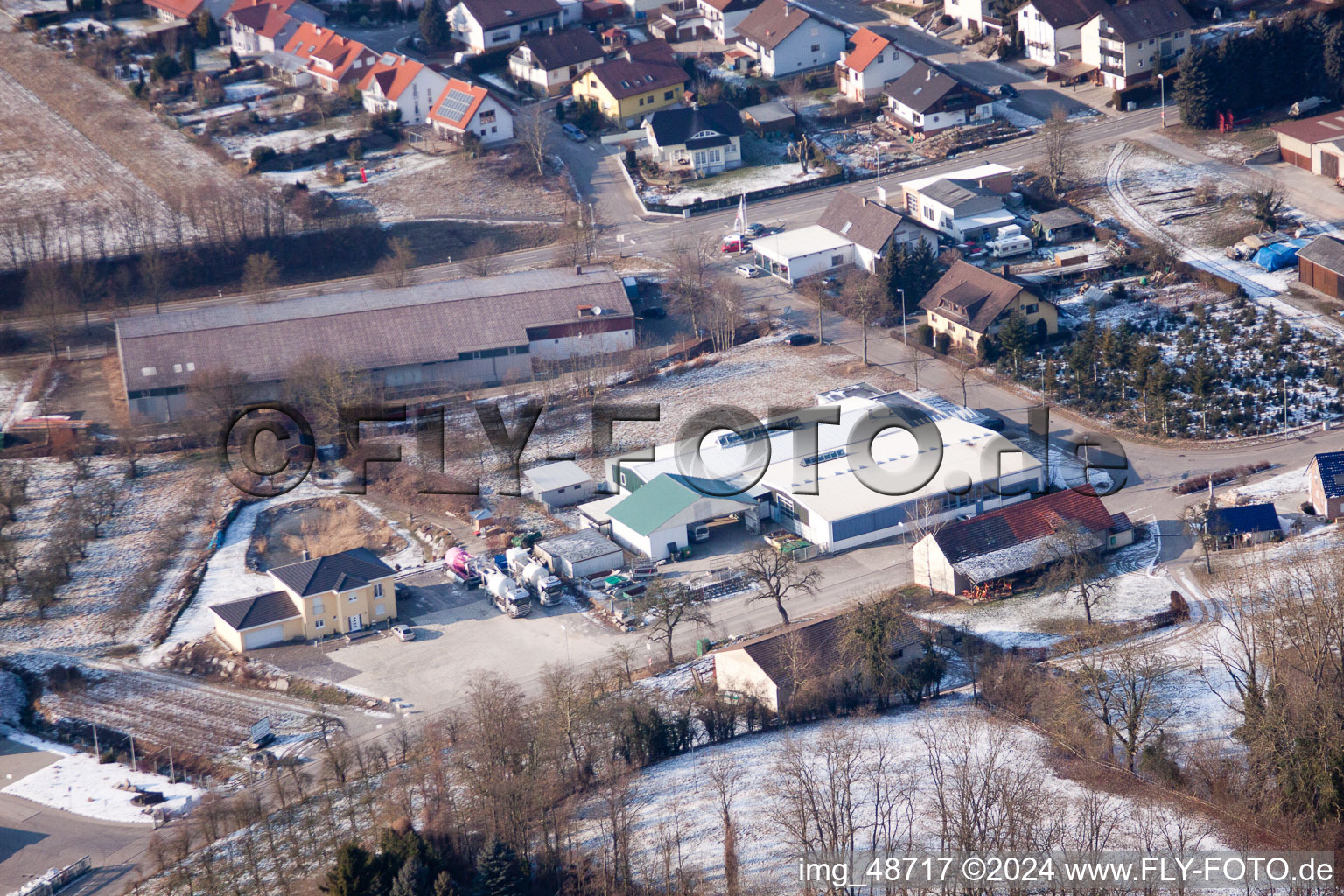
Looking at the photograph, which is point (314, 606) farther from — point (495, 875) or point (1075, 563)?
point (1075, 563)

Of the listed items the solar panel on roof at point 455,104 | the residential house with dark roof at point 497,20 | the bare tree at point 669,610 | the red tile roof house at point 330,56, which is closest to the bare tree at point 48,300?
the solar panel on roof at point 455,104

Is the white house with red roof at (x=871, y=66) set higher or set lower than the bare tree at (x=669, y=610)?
higher

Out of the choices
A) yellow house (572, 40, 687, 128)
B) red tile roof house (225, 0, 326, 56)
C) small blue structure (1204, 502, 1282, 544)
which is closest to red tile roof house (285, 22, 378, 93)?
red tile roof house (225, 0, 326, 56)

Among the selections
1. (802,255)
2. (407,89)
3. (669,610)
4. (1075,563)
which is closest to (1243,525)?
(1075,563)

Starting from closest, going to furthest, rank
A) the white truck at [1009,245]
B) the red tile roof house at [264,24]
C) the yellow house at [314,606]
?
the yellow house at [314,606] < the white truck at [1009,245] < the red tile roof house at [264,24]

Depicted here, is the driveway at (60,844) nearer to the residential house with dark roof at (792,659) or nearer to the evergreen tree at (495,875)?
the evergreen tree at (495,875)

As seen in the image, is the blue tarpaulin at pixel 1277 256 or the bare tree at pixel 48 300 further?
the bare tree at pixel 48 300
